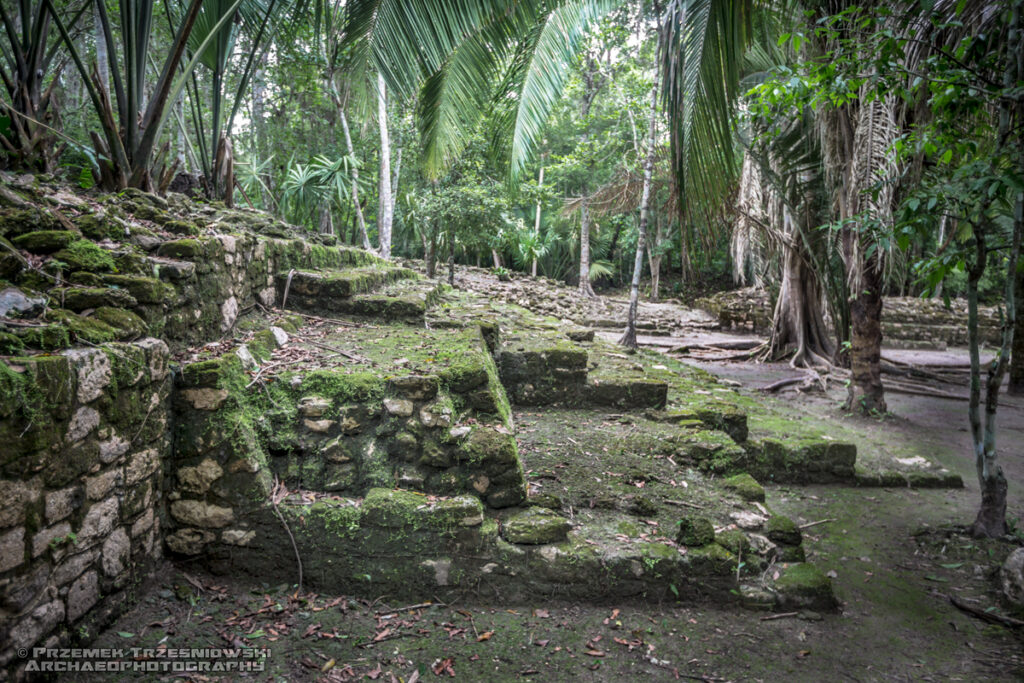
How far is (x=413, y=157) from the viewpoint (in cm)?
1055

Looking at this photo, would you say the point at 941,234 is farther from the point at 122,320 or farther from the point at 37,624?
the point at 37,624

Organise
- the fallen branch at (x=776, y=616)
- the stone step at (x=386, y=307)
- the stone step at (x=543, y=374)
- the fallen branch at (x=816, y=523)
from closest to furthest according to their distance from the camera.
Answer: the fallen branch at (x=776, y=616) → the fallen branch at (x=816, y=523) → the stone step at (x=386, y=307) → the stone step at (x=543, y=374)

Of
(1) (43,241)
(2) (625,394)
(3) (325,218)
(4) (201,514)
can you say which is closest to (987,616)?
(2) (625,394)

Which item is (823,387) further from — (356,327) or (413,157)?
(413,157)

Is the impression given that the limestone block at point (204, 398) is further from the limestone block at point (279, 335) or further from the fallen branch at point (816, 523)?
the fallen branch at point (816, 523)

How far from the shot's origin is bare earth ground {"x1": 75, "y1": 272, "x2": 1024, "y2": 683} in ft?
7.75

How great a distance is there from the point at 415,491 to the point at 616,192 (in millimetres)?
9878

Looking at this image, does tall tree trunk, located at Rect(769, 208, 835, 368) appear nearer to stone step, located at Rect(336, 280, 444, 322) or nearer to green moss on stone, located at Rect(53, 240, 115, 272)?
stone step, located at Rect(336, 280, 444, 322)

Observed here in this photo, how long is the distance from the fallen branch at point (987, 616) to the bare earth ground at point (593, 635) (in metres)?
0.04

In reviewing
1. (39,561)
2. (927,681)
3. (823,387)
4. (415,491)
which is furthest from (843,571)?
(823,387)

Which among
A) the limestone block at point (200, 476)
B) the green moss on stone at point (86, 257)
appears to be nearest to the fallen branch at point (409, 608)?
A: the limestone block at point (200, 476)

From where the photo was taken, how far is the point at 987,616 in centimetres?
301

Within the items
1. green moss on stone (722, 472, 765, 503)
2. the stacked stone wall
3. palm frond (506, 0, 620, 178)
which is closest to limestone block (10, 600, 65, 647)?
the stacked stone wall

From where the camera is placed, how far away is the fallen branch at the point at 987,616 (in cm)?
292
